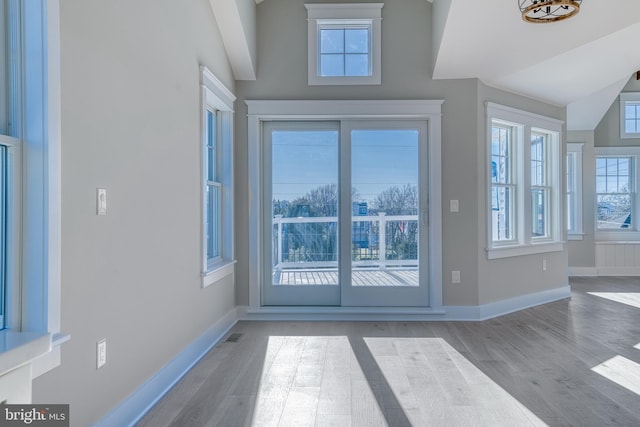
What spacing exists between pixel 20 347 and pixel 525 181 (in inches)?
187

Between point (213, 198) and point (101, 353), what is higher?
point (213, 198)

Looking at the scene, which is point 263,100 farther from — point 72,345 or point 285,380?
point 72,345

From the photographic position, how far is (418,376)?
2.71m

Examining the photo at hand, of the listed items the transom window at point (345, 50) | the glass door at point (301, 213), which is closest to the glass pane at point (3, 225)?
the glass door at point (301, 213)

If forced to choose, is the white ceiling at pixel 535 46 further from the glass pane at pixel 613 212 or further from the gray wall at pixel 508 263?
the glass pane at pixel 613 212

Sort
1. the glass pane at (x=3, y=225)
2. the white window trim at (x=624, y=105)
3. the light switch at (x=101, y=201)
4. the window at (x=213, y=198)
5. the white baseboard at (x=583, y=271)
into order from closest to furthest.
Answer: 1. the glass pane at (x=3, y=225)
2. the light switch at (x=101, y=201)
3. the window at (x=213, y=198)
4. the white baseboard at (x=583, y=271)
5. the white window trim at (x=624, y=105)

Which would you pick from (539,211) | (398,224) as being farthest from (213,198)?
(539,211)

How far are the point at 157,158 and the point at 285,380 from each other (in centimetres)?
164

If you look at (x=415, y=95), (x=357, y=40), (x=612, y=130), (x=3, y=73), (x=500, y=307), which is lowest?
(x=500, y=307)

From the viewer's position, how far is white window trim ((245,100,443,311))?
13.4 feet

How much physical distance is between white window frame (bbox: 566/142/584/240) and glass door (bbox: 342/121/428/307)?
12.3 feet

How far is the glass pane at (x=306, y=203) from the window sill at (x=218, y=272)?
545 mm

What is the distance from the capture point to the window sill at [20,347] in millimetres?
1137

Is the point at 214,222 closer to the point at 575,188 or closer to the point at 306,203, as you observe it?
the point at 306,203
